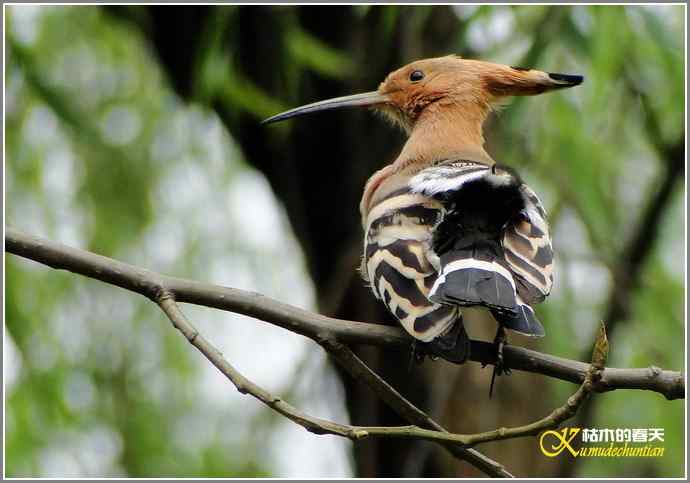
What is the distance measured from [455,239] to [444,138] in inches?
46.1

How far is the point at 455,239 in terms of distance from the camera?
3066 millimetres

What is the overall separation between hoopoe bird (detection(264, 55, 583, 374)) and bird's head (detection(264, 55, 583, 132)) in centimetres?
1

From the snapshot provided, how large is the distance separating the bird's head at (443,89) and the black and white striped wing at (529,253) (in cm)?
91

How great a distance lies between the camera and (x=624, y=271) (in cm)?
510

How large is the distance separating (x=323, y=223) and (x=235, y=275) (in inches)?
24.5

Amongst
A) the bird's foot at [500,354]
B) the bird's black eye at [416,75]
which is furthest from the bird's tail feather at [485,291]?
the bird's black eye at [416,75]

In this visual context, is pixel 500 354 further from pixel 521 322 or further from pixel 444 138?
pixel 444 138

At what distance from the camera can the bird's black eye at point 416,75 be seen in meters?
4.44

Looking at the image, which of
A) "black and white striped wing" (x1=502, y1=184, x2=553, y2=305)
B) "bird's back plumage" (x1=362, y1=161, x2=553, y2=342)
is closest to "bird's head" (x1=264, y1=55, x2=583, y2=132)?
"bird's back plumage" (x1=362, y1=161, x2=553, y2=342)

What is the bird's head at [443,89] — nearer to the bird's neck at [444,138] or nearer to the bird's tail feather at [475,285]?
the bird's neck at [444,138]

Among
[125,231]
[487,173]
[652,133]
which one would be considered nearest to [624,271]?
[652,133]

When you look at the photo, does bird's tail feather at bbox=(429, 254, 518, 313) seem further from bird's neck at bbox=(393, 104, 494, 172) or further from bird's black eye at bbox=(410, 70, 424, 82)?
bird's black eye at bbox=(410, 70, 424, 82)

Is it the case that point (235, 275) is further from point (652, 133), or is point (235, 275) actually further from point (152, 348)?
point (652, 133)

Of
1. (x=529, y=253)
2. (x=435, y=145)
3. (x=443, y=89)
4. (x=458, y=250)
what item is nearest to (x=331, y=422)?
(x=458, y=250)
